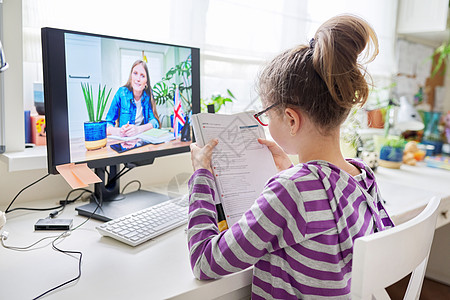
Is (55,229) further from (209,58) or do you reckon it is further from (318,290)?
(209,58)

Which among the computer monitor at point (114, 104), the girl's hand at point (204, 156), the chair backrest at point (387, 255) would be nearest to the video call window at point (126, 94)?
the computer monitor at point (114, 104)

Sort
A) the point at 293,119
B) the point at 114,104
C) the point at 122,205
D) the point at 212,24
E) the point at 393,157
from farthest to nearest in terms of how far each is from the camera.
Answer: the point at 393,157, the point at 212,24, the point at 122,205, the point at 114,104, the point at 293,119

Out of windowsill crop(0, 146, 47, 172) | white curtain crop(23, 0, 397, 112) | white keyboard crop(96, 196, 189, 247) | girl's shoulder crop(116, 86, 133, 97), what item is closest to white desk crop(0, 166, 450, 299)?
white keyboard crop(96, 196, 189, 247)

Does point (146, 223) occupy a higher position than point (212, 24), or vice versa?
point (212, 24)

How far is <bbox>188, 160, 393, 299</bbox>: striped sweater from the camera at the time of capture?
26.1 inches

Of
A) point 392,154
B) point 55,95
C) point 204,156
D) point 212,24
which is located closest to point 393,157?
point 392,154

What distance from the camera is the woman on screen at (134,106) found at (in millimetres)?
992

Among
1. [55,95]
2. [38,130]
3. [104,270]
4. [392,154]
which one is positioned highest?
[55,95]

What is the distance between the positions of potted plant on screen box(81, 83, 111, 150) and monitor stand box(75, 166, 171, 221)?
153 millimetres

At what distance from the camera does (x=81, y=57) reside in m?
0.90

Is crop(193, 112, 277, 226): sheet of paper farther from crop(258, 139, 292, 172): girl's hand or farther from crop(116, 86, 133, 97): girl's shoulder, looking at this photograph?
crop(116, 86, 133, 97): girl's shoulder

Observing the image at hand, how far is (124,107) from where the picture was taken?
1.00 meters

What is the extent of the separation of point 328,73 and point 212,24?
1.01 meters

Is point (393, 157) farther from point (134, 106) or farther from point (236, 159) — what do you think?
point (134, 106)
